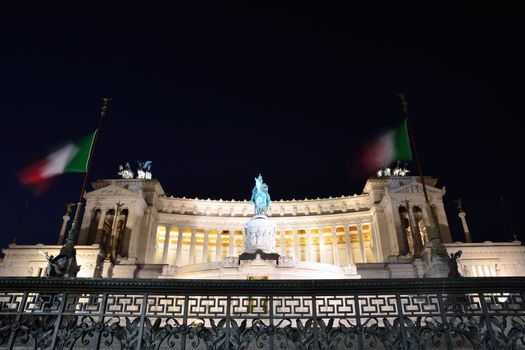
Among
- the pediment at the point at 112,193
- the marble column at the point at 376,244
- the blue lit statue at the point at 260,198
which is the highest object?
the pediment at the point at 112,193

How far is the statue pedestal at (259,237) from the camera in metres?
41.0

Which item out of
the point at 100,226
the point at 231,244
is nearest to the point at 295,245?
the point at 231,244

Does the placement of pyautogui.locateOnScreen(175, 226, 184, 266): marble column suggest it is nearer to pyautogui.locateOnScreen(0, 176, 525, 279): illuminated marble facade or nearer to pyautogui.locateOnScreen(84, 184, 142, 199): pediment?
pyautogui.locateOnScreen(0, 176, 525, 279): illuminated marble facade

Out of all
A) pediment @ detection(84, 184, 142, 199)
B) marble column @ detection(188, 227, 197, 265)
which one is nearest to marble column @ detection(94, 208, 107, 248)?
pediment @ detection(84, 184, 142, 199)

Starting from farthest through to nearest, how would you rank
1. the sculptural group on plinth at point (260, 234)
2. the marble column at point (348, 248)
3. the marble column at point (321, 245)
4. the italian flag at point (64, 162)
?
the marble column at point (321, 245) < the marble column at point (348, 248) < the sculptural group on plinth at point (260, 234) < the italian flag at point (64, 162)

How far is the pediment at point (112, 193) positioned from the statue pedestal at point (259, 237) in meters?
32.3

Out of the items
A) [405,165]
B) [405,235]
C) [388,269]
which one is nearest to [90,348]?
[388,269]

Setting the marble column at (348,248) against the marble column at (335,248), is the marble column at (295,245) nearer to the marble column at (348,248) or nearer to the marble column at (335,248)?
the marble column at (335,248)

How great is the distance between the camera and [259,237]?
135 ft

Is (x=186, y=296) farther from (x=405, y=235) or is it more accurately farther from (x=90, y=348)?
(x=405, y=235)

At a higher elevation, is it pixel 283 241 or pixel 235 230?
pixel 235 230

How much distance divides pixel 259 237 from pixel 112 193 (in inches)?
1462

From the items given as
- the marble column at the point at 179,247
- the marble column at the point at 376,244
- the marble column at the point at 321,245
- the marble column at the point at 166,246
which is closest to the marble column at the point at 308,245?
the marble column at the point at 321,245

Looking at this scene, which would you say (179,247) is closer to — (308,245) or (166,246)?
(166,246)
